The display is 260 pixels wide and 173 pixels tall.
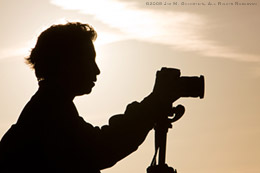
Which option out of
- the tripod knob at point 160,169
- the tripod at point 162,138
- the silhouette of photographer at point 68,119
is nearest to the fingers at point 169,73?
the silhouette of photographer at point 68,119

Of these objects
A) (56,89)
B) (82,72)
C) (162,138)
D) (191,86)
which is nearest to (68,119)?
(56,89)

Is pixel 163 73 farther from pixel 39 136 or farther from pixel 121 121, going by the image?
pixel 39 136

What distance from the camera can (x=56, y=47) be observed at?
4.60 meters

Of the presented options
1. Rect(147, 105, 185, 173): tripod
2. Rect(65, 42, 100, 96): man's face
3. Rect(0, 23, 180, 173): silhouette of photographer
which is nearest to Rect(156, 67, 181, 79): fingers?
Rect(0, 23, 180, 173): silhouette of photographer

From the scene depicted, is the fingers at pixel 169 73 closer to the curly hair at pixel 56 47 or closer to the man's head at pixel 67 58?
the man's head at pixel 67 58

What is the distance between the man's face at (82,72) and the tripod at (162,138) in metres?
0.62

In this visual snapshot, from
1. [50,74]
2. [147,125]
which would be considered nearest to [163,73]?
[147,125]

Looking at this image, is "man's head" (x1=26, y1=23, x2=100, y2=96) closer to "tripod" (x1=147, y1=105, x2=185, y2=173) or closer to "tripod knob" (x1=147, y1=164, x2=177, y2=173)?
"tripod" (x1=147, y1=105, x2=185, y2=173)

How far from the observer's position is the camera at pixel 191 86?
440cm

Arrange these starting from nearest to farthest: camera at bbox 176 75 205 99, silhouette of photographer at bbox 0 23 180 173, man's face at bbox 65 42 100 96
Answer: silhouette of photographer at bbox 0 23 180 173
camera at bbox 176 75 205 99
man's face at bbox 65 42 100 96

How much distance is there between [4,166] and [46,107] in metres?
0.54

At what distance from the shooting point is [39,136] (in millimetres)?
4262

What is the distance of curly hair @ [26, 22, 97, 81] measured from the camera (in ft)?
15.1

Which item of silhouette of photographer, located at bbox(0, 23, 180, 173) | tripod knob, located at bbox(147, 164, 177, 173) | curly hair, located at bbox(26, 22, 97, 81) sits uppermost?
curly hair, located at bbox(26, 22, 97, 81)
